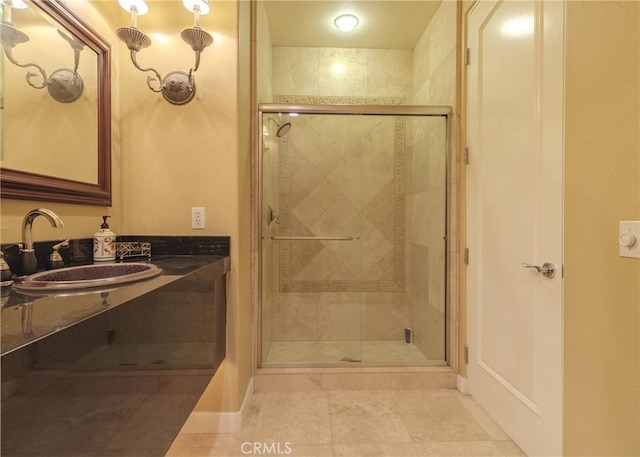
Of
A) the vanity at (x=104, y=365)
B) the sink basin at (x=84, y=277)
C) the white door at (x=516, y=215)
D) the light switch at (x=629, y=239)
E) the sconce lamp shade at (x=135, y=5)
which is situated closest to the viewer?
the vanity at (x=104, y=365)

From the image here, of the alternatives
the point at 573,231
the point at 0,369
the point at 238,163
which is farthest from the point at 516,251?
the point at 0,369

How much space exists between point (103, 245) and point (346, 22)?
240 cm

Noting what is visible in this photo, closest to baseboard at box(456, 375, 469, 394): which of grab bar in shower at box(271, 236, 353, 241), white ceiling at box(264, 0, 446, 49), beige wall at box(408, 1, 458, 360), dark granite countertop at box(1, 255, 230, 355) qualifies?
beige wall at box(408, 1, 458, 360)

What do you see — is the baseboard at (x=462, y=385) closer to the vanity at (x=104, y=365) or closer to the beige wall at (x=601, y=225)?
the beige wall at (x=601, y=225)

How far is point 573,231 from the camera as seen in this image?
116 cm

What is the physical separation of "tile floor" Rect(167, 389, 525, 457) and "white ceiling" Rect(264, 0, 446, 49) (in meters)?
2.80

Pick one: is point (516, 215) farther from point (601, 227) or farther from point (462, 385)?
point (462, 385)

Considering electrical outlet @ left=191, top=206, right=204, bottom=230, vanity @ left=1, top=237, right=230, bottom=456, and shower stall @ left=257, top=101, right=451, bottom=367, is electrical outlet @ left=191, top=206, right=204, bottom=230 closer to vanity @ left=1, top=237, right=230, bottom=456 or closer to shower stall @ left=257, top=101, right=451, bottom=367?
vanity @ left=1, top=237, right=230, bottom=456

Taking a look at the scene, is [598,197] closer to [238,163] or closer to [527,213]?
[527,213]

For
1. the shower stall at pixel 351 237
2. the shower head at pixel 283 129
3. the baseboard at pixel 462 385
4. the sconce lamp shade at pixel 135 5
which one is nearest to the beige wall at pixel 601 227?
the baseboard at pixel 462 385

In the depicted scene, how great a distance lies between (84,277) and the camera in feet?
3.74

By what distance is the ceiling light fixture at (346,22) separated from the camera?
2357 mm

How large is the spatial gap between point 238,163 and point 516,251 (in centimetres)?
150

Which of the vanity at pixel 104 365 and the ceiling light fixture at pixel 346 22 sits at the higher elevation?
the ceiling light fixture at pixel 346 22
